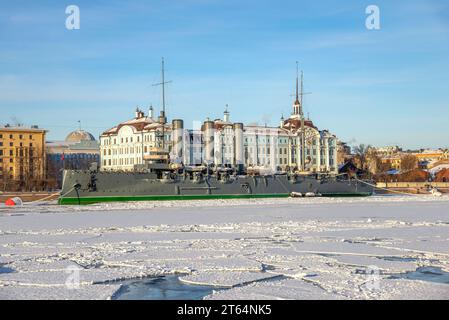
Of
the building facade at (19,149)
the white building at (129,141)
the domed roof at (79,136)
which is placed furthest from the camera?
the domed roof at (79,136)

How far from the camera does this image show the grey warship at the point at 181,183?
44.4 m

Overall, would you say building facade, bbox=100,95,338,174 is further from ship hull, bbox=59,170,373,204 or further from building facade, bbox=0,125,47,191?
ship hull, bbox=59,170,373,204

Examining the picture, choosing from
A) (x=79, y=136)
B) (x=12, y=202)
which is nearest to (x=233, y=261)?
(x=12, y=202)

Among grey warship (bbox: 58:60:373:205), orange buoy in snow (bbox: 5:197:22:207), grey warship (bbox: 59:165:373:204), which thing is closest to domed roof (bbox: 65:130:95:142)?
grey warship (bbox: 58:60:373:205)

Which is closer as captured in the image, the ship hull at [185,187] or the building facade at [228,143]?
the ship hull at [185,187]

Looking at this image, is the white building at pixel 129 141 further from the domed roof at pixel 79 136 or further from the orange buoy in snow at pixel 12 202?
the orange buoy in snow at pixel 12 202

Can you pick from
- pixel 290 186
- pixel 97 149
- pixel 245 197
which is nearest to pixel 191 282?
pixel 245 197

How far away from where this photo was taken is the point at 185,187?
48.2 m

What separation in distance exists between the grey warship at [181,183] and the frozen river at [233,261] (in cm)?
2510

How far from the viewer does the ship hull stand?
4431 centimetres

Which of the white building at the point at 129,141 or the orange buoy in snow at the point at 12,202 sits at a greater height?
the white building at the point at 129,141

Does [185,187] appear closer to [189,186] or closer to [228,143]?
[189,186]

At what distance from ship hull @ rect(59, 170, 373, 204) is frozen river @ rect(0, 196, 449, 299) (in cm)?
2502

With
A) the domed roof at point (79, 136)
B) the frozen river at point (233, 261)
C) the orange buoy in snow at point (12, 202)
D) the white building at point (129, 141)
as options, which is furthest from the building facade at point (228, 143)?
the frozen river at point (233, 261)
